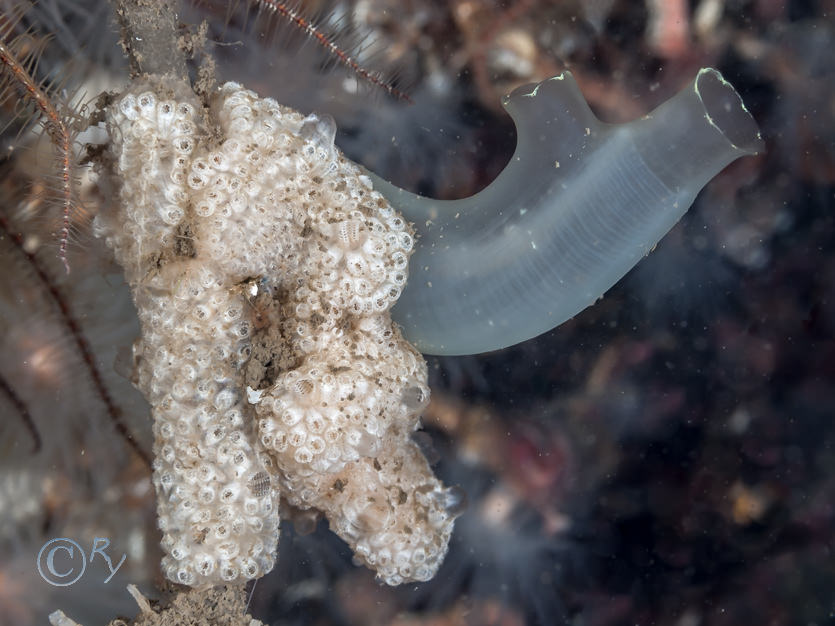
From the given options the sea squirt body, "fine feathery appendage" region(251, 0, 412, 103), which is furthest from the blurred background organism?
the sea squirt body

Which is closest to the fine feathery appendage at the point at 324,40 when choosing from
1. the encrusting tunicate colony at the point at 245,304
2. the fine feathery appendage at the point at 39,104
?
the encrusting tunicate colony at the point at 245,304

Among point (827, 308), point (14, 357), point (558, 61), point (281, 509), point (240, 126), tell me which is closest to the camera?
point (240, 126)

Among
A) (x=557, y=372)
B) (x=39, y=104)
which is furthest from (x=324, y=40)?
(x=557, y=372)

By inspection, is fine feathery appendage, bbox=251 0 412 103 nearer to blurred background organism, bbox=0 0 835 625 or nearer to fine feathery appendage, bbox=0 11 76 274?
blurred background organism, bbox=0 0 835 625

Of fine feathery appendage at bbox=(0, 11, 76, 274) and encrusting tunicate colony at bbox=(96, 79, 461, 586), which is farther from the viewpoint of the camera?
encrusting tunicate colony at bbox=(96, 79, 461, 586)

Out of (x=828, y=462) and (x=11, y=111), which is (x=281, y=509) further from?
(x=828, y=462)

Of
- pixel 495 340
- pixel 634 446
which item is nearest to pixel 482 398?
pixel 495 340
